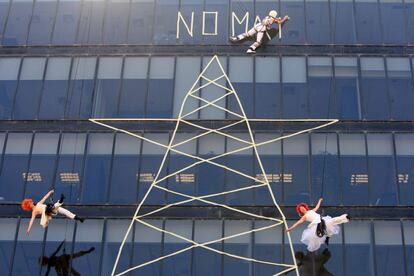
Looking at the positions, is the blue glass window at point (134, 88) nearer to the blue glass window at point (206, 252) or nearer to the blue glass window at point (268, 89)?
the blue glass window at point (268, 89)

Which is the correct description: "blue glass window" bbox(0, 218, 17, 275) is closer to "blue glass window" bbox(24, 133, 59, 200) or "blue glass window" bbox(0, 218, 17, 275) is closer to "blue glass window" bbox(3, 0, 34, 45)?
"blue glass window" bbox(24, 133, 59, 200)

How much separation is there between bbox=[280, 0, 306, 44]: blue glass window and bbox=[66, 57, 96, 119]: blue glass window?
986 centimetres

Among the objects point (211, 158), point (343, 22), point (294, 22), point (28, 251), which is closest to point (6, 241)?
point (28, 251)

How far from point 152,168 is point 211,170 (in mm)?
2689

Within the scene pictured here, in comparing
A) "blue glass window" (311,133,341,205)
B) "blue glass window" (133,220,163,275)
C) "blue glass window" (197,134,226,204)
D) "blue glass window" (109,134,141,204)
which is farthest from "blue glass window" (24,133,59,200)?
"blue glass window" (311,133,341,205)

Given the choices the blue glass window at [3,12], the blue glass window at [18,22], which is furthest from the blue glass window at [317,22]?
the blue glass window at [3,12]

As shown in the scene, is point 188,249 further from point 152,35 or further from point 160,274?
point 152,35

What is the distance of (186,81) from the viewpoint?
35031 millimetres

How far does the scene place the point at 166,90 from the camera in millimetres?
34750

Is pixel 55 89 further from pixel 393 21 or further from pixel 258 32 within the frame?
pixel 393 21

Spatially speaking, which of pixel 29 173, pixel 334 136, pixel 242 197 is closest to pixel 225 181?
pixel 242 197

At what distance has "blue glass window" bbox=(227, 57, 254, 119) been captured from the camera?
112 feet

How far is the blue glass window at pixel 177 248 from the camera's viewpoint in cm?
3008

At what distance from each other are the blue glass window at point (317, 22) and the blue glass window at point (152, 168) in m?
9.30
